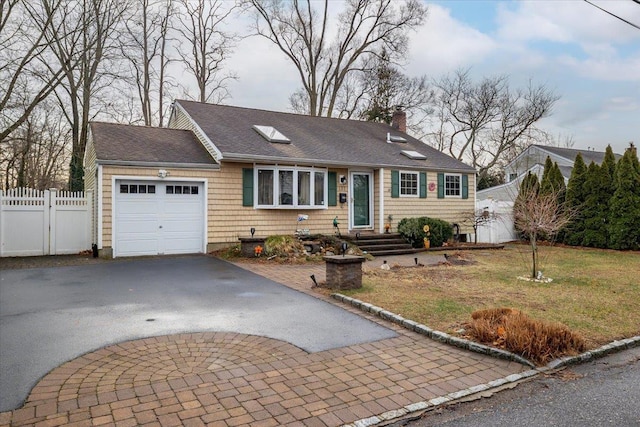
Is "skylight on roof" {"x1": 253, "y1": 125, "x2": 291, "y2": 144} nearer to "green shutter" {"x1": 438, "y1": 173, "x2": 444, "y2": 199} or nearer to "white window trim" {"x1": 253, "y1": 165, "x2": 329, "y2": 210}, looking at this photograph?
"white window trim" {"x1": 253, "y1": 165, "x2": 329, "y2": 210}

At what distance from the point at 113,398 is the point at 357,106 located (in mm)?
26145

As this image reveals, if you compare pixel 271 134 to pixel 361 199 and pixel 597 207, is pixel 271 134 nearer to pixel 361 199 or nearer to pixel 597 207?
pixel 361 199

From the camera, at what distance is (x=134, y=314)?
221 inches

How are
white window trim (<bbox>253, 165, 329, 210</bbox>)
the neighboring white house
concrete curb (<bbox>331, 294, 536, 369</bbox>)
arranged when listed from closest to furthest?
concrete curb (<bbox>331, 294, 536, 369</bbox>), white window trim (<bbox>253, 165, 329, 210</bbox>), the neighboring white house

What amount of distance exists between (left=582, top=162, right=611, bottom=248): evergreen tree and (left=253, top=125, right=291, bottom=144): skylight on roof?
441 inches

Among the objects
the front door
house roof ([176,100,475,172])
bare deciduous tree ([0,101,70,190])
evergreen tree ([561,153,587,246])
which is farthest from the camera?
bare deciduous tree ([0,101,70,190])

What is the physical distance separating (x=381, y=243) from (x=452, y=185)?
5009 millimetres

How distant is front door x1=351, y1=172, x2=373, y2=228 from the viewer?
48.6ft

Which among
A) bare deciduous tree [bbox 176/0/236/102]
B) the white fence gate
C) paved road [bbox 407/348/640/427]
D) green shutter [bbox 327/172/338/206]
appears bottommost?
paved road [bbox 407/348/640/427]

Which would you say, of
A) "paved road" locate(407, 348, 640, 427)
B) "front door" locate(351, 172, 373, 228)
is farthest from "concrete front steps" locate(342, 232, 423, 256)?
"paved road" locate(407, 348, 640, 427)

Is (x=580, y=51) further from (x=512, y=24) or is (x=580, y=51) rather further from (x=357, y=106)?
(x=357, y=106)

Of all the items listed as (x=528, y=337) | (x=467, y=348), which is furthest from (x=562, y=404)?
(x=467, y=348)

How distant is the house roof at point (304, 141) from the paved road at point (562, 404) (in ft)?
32.7

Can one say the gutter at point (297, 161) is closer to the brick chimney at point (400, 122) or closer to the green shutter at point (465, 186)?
the green shutter at point (465, 186)
